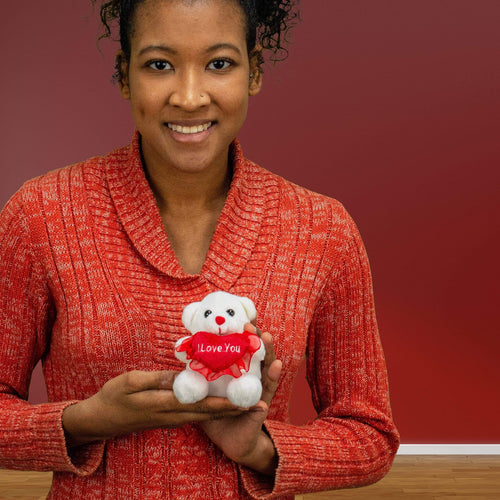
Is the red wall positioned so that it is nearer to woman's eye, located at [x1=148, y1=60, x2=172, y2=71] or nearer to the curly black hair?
the curly black hair

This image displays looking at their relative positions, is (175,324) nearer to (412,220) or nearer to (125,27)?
(125,27)

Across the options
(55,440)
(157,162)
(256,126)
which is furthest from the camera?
(256,126)

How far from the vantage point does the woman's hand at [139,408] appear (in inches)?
33.3

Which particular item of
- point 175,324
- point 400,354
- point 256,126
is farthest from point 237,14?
point 400,354

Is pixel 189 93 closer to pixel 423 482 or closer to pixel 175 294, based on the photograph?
pixel 175 294

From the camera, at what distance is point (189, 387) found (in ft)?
2.69

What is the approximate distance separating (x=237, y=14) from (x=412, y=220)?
2.48 meters

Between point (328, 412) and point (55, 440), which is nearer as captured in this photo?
point (55, 440)

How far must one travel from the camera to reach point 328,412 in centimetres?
107

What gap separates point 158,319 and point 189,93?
29 centimetres

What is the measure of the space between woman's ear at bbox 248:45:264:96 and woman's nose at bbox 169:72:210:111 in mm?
139

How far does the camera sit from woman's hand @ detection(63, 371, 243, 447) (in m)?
0.85

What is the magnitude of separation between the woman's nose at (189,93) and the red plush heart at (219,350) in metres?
0.29

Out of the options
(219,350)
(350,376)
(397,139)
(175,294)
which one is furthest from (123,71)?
(397,139)
